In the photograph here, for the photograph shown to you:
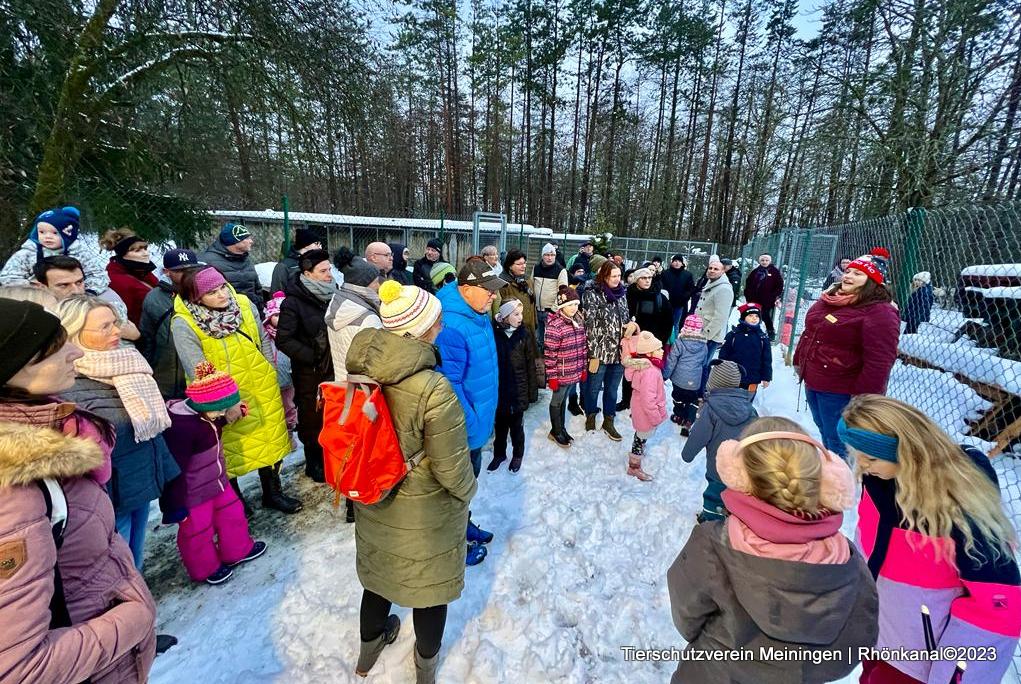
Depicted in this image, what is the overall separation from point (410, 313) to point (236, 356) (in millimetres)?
1597

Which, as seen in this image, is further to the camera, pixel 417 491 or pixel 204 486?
pixel 204 486

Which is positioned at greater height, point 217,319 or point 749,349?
point 217,319

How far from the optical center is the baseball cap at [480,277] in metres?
2.94

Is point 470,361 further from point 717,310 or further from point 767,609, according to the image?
point 717,310

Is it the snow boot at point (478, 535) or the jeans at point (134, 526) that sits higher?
the jeans at point (134, 526)

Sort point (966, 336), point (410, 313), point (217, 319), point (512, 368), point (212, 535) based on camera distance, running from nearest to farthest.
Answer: point (410, 313)
point (212, 535)
point (217, 319)
point (512, 368)
point (966, 336)

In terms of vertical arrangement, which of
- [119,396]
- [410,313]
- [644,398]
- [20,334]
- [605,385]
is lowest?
[605,385]

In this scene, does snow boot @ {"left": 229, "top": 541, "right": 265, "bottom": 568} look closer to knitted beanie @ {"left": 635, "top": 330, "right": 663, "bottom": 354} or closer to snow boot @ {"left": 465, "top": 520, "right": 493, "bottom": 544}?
snow boot @ {"left": 465, "top": 520, "right": 493, "bottom": 544}

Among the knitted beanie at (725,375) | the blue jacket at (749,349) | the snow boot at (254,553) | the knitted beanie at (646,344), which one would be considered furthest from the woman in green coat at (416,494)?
the blue jacket at (749,349)

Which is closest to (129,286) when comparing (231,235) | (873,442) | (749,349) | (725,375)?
(231,235)

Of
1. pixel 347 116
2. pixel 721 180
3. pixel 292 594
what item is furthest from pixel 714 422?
pixel 721 180

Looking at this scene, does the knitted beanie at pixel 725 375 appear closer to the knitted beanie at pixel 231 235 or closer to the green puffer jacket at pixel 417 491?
the green puffer jacket at pixel 417 491

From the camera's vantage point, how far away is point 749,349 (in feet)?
14.5

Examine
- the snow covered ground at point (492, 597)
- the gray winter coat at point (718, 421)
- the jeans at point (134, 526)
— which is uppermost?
the gray winter coat at point (718, 421)
